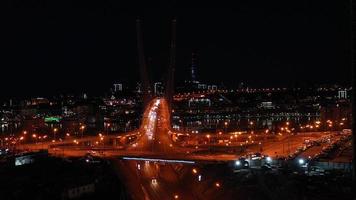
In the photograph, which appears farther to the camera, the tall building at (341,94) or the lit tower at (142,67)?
the tall building at (341,94)

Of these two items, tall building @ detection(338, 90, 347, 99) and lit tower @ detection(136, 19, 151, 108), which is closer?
lit tower @ detection(136, 19, 151, 108)

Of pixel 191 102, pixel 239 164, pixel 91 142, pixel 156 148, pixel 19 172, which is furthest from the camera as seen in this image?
pixel 191 102

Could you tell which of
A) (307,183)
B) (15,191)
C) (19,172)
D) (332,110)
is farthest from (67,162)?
(332,110)

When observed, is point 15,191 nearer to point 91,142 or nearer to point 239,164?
point 239,164

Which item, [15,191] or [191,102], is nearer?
[15,191]

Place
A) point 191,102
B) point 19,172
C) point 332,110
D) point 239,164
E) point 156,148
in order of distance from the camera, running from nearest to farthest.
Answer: point 239,164
point 19,172
point 156,148
point 332,110
point 191,102

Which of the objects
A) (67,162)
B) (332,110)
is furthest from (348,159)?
(332,110)

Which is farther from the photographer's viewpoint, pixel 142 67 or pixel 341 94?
pixel 341 94

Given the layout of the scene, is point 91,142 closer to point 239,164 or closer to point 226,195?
point 239,164

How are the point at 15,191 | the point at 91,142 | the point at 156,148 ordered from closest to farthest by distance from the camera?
the point at 15,191, the point at 156,148, the point at 91,142
